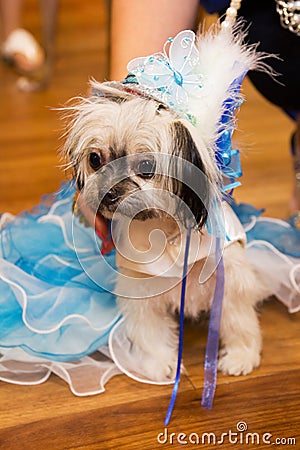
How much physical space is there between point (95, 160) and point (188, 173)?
154 mm

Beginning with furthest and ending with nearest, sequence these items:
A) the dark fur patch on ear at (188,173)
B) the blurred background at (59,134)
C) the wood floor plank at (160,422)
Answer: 1. the blurred background at (59,134)
2. the wood floor plank at (160,422)
3. the dark fur patch on ear at (188,173)

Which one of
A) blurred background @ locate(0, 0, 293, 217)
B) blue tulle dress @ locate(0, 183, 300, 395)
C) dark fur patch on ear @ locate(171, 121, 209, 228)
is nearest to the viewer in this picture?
dark fur patch on ear @ locate(171, 121, 209, 228)

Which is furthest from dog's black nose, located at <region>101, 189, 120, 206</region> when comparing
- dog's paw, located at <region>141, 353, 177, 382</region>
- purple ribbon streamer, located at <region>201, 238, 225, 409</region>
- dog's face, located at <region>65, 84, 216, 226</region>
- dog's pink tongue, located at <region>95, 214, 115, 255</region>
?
dog's paw, located at <region>141, 353, 177, 382</region>

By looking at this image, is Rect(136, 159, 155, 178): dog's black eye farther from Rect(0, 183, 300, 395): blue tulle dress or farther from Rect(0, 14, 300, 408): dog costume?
Rect(0, 183, 300, 395): blue tulle dress

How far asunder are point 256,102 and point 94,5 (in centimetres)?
149

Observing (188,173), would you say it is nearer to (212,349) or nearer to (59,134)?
(212,349)

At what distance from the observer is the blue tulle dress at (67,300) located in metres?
1.35

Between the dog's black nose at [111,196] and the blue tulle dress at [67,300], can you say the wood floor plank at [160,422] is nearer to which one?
the blue tulle dress at [67,300]

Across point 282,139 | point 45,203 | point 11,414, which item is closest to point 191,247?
point 11,414

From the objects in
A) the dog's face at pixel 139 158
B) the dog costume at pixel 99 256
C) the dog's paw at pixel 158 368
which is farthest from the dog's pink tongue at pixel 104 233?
the dog's paw at pixel 158 368

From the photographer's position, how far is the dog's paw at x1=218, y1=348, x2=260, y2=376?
1.38 meters

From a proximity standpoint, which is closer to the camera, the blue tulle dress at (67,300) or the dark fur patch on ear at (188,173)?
the dark fur patch on ear at (188,173)

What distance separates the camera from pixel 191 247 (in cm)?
124

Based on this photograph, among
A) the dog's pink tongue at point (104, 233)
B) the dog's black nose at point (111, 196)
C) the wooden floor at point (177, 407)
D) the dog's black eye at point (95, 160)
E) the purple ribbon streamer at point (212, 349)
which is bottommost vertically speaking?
the wooden floor at point (177, 407)
